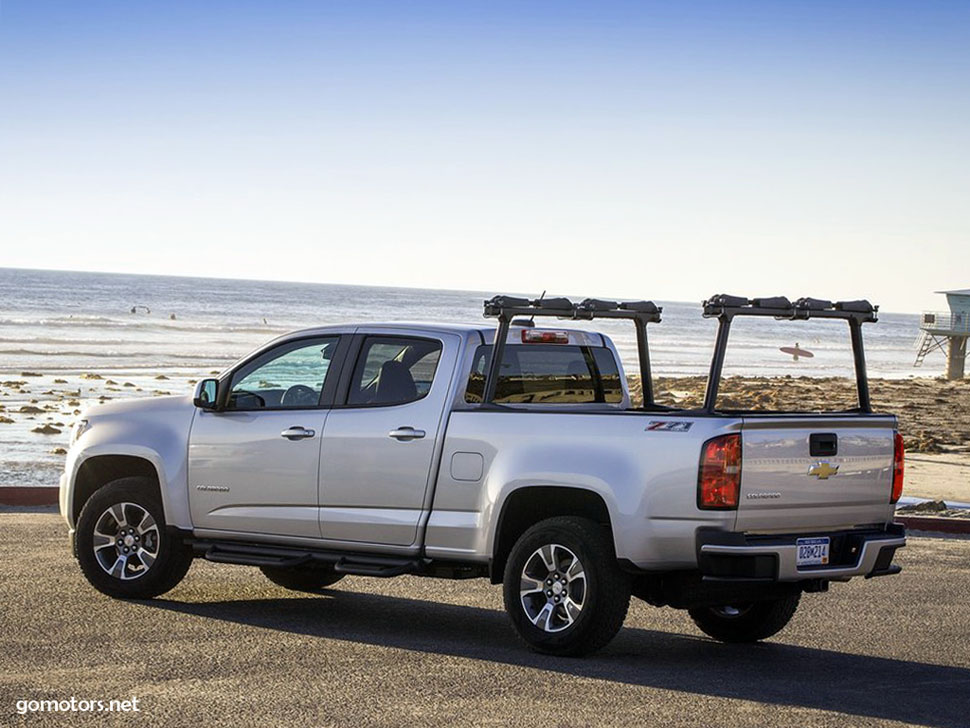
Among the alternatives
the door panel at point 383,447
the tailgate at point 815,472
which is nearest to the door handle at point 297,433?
the door panel at point 383,447

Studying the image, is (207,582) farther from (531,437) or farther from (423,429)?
(531,437)

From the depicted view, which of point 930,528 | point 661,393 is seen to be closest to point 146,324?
point 661,393

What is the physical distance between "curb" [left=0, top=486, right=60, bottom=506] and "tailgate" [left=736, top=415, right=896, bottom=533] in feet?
30.0

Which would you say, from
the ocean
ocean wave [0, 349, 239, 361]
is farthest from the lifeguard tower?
ocean wave [0, 349, 239, 361]

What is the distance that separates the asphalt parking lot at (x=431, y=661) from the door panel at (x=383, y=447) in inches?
27.3

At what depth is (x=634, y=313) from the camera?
10.1 metres

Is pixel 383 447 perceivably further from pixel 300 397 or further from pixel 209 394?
pixel 209 394

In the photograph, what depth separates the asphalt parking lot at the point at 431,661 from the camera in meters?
7.05

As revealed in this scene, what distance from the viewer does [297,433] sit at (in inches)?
379

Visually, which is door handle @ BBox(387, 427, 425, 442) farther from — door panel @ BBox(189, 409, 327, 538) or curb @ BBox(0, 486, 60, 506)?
curb @ BBox(0, 486, 60, 506)

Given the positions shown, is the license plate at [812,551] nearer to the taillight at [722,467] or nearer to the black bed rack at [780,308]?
the taillight at [722,467]

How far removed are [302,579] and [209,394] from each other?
1748 mm

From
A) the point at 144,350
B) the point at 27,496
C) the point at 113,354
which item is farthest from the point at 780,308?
the point at 144,350

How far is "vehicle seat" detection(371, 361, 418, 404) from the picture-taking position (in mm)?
9328
